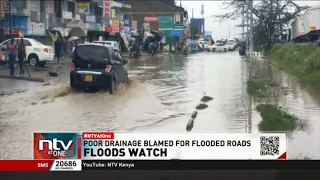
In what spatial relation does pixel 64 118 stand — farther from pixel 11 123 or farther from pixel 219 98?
pixel 219 98

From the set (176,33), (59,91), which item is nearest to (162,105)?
(176,33)

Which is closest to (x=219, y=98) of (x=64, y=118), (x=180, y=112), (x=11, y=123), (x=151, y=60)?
(x=180, y=112)

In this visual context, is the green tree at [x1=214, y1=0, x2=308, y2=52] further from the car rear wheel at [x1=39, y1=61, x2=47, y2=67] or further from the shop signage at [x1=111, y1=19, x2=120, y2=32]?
the car rear wheel at [x1=39, y1=61, x2=47, y2=67]

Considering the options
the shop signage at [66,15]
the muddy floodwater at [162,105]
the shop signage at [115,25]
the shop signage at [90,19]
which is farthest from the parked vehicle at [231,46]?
the shop signage at [66,15]

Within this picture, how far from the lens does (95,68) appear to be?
3.29 meters

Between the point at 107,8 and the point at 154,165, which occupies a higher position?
the point at 107,8

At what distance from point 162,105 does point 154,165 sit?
0.42 meters

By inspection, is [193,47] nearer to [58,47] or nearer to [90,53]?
[90,53]

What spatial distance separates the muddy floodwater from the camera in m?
3.14

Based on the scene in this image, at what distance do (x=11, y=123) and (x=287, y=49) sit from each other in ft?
5.43

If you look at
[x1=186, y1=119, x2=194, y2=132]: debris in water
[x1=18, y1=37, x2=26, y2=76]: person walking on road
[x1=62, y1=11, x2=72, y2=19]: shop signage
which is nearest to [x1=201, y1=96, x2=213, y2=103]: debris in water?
[x1=186, y1=119, x2=194, y2=132]: debris in water

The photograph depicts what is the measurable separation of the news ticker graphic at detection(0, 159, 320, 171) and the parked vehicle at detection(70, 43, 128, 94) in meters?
0.44

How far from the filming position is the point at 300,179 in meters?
3.08

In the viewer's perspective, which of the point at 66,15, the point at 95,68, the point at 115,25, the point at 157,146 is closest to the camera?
the point at 157,146
